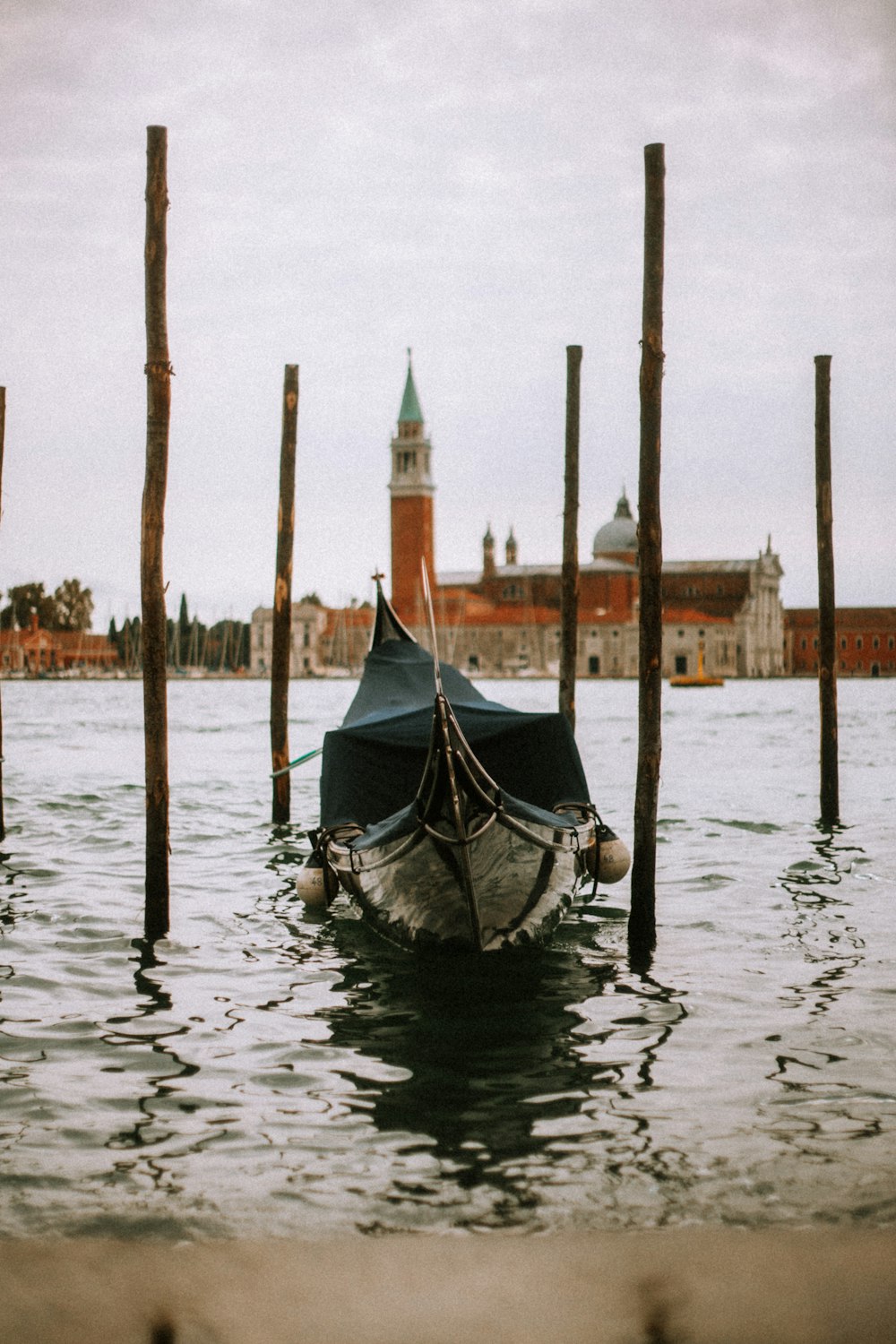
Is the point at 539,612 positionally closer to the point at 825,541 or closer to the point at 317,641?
the point at 317,641

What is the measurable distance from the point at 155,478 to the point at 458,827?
226 centimetres

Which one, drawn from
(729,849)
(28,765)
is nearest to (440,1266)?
(729,849)

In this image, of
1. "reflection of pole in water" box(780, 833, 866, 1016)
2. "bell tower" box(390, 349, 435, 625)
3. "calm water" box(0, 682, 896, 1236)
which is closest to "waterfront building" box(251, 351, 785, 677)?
"bell tower" box(390, 349, 435, 625)

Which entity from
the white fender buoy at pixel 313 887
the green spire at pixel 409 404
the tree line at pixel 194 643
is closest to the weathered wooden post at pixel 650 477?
the white fender buoy at pixel 313 887

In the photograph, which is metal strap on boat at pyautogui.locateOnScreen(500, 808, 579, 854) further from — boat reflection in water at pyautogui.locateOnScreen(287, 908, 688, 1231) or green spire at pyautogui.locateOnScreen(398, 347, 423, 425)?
green spire at pyautogui.locateOnScreen(398, 347, 423, 425)

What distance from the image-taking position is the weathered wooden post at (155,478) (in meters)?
6.27

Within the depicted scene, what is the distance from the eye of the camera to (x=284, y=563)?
10.5 meters

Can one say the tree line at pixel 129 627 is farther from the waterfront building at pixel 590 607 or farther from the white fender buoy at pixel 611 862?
the white fender buoy at pixel 611 862

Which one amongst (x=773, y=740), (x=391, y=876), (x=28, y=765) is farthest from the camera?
(x=773, y=740)

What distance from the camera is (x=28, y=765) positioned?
19984 millimetres

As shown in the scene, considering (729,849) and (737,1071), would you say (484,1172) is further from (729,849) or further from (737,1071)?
(729,849)

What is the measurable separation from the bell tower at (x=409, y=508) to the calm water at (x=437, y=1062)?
71.5 metres

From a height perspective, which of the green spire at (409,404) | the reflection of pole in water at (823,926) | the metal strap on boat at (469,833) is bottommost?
the reflection of pole in water at (823,926)

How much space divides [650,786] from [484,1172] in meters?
2.71
